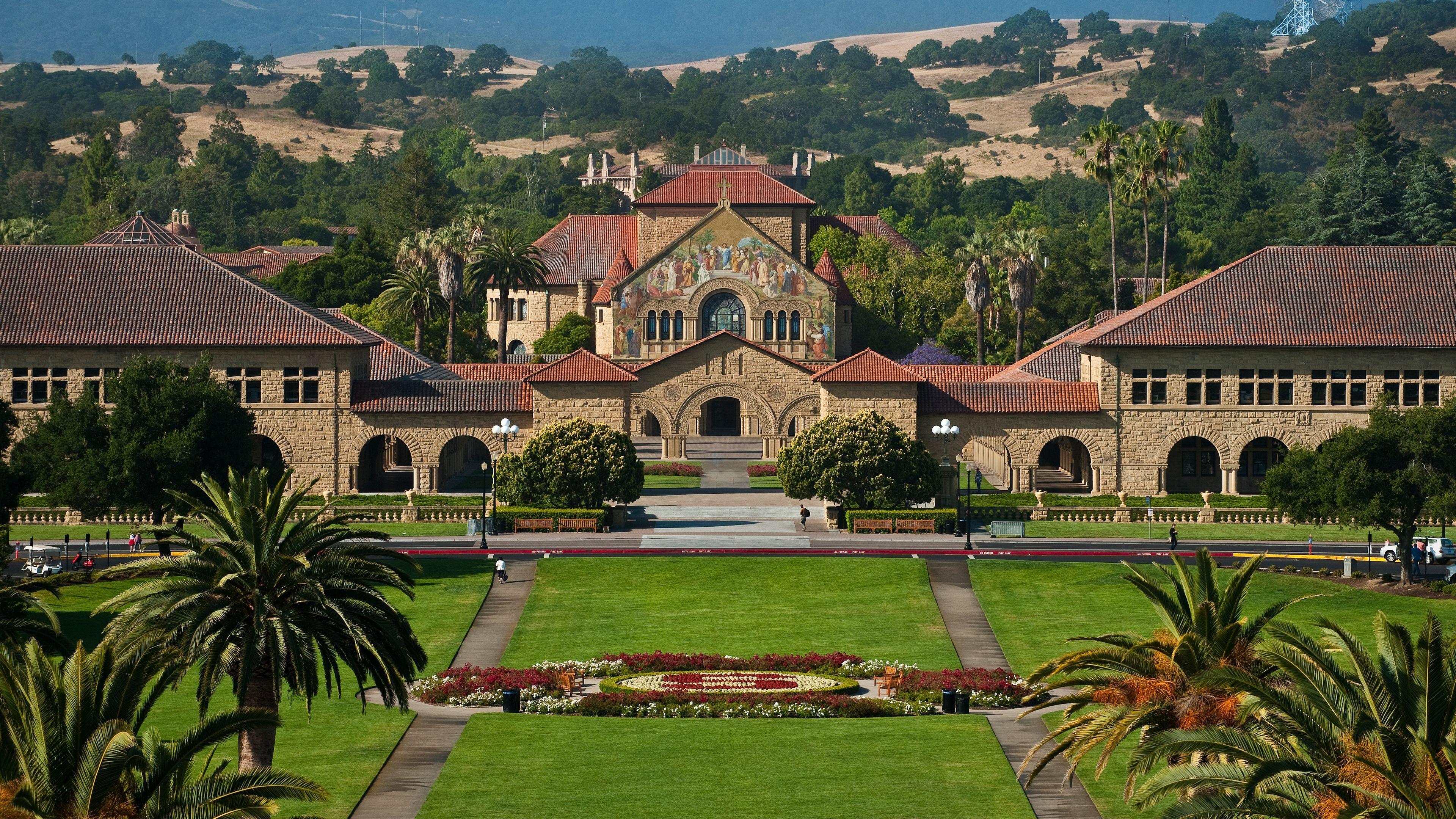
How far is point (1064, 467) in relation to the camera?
322ft

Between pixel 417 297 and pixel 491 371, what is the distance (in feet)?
62.4

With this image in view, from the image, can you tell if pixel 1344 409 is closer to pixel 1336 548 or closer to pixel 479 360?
pixel 1336 548

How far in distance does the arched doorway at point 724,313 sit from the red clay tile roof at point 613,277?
18.0ft

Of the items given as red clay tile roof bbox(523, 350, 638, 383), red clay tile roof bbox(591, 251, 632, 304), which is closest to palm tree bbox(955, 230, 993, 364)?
red clay tile roof bbox(591, 251, 632, 304)

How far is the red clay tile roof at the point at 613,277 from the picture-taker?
389 ft

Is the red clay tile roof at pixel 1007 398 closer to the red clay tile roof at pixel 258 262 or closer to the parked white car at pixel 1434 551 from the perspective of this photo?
the parked white car at pixel 1434 551

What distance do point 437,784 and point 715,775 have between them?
5499mm

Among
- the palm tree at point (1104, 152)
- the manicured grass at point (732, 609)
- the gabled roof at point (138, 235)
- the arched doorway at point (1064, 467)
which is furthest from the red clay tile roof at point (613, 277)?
the manicured grass at point (732, 609)

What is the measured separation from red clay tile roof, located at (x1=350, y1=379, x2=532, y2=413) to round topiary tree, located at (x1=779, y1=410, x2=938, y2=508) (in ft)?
49.7

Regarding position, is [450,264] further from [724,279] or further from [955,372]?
[955,372]

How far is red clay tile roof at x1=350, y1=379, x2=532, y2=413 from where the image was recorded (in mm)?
85375

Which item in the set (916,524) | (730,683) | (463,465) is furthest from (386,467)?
(730,683)

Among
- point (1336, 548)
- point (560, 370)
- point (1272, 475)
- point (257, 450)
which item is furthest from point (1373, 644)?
point (257, 450)

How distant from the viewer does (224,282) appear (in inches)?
3440
